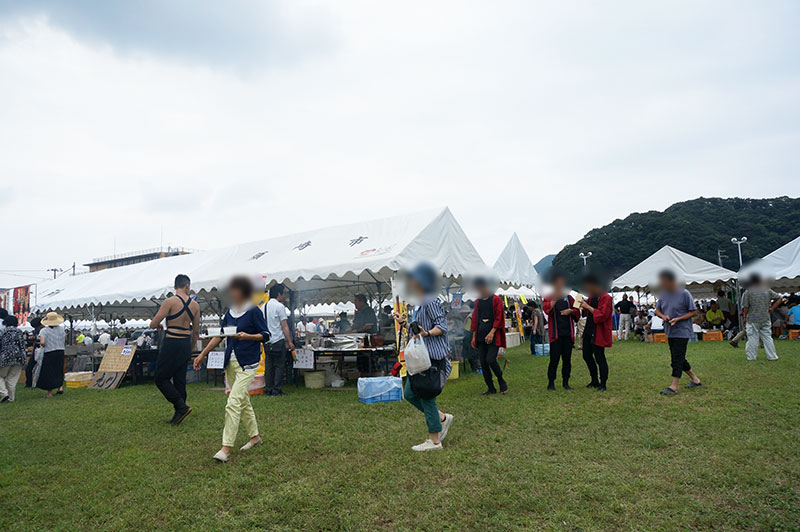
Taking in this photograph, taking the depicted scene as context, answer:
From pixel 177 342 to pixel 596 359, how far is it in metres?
5.99

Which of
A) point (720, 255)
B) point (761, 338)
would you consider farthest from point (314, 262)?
point (720, 255)

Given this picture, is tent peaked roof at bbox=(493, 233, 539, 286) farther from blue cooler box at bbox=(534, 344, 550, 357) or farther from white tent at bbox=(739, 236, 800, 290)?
white tent at bbox=(739, 236, 800, 290)

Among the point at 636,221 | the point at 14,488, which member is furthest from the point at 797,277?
the point at 636,221

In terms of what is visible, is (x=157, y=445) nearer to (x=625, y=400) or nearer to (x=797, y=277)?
(x=625, y=400)

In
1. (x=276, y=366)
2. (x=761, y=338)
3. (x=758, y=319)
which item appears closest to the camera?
(x=276, y=366)

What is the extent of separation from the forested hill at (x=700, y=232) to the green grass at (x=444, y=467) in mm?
39998

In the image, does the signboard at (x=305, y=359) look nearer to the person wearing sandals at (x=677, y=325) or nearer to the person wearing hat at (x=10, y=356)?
the person wearing hat at (x=10, y=356)

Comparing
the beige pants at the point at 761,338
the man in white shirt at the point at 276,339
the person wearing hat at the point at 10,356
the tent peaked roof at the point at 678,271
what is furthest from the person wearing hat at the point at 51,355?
the tent peaked roof at the point at 678,271

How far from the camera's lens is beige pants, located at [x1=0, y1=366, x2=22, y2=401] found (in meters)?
8.71

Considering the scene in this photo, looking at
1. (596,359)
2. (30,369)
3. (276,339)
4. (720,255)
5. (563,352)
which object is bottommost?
(30,369)

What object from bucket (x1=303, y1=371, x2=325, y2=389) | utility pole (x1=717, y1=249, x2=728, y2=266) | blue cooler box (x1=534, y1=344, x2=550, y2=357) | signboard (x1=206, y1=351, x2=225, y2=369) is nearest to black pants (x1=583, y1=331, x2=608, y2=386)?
bucket (x1=303, y1=371, x2=325, y2=389)

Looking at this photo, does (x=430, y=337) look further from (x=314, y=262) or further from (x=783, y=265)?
(x=783, y=265)

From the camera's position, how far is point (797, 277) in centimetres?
1355

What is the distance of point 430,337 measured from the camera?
179 inches
